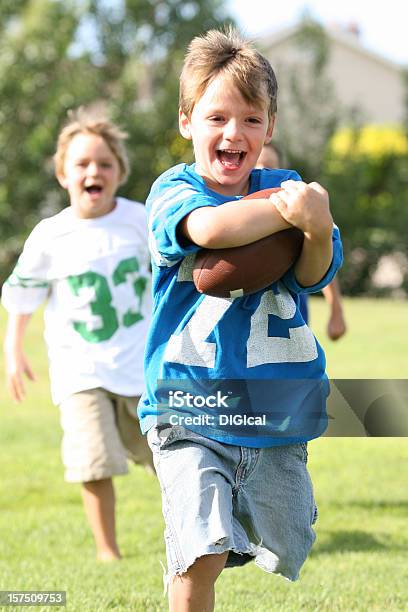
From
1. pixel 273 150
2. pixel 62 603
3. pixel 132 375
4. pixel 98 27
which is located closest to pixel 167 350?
pixel 62 603

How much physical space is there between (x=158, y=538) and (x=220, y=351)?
2.92m

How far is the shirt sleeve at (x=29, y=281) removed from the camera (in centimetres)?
593

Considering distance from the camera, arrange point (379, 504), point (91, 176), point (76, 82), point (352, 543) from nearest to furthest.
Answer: point (352, 543) < point (91, 176) < point (379, 504) < point (76, 82)

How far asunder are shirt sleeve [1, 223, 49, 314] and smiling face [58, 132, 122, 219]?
12.2 inches

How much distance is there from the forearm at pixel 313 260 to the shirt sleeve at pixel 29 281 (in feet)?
9.19

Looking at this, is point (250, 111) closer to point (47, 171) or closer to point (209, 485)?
point (209, 485)

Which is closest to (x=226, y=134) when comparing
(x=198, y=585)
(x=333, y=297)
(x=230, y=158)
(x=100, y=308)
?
(x=230, y=158)

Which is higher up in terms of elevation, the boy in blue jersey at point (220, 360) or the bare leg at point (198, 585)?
the boy in blue jersey at point (220, 360)

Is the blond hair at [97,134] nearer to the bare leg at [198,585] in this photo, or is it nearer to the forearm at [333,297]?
the forearm at [333,297]

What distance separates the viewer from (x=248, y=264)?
3215 millimetres

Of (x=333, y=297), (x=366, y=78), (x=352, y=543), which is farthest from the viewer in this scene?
(x=366, y=78)

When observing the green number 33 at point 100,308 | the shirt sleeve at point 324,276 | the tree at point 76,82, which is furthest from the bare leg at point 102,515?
the tree at point 76,82

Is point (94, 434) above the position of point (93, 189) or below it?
below

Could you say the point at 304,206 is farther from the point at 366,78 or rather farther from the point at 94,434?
the point at 366,78
